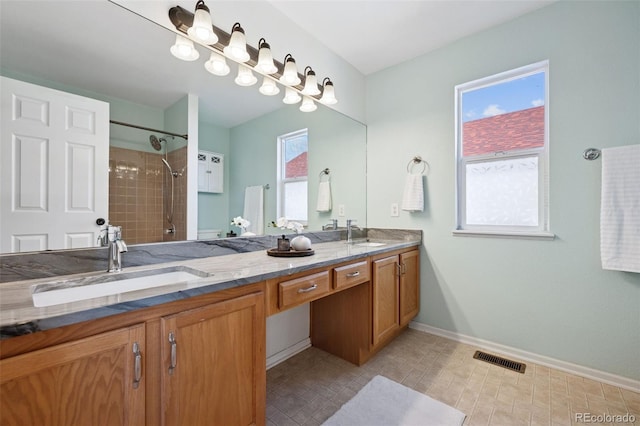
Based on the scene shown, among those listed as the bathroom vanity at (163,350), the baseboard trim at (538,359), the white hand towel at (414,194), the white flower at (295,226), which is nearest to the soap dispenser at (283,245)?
the bathroom vanity at (163,350)

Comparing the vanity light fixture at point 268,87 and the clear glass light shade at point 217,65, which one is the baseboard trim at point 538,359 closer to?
the vanity light fixture at point 268,87

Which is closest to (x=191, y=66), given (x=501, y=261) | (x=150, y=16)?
(x=150, y=16)

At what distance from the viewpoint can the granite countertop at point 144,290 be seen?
0.67m

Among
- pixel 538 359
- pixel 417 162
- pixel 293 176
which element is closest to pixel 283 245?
pixel 293 176

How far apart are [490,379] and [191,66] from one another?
8.69ft

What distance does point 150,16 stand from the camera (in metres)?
1.38

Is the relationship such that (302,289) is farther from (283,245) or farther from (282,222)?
(282,222)

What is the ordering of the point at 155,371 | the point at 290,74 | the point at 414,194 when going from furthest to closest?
the point at 414,194
the point at 290,74
the point at 155,371

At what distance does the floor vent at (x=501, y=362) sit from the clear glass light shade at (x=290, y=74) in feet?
8.05

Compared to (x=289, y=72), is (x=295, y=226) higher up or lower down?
lower down

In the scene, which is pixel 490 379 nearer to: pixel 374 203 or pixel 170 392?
pixel 374 203

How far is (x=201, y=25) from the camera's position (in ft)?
4.74

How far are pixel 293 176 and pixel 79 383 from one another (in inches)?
66.7

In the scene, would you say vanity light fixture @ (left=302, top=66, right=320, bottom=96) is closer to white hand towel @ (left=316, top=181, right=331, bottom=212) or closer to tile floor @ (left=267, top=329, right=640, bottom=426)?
white hand towel @ (left=316, top=181, right=331, bottom=212)
